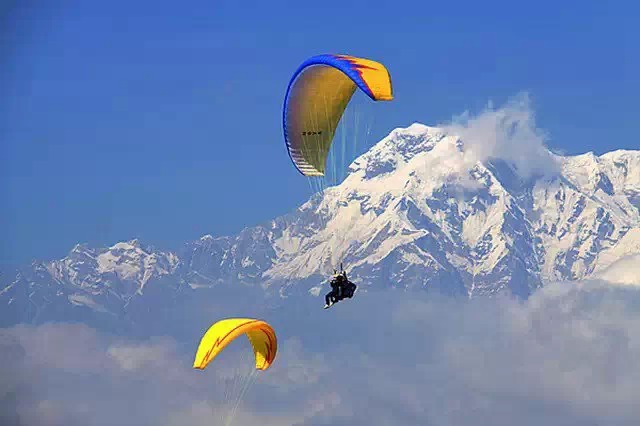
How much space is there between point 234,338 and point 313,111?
50.1 feet

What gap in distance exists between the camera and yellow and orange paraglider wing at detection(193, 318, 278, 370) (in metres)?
81.7

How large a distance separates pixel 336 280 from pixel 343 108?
11345 millimetres

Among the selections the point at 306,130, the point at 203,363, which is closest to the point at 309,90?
the point at 306,130

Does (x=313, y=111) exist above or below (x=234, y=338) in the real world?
above

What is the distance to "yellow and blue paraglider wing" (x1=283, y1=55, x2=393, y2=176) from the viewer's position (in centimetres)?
9149

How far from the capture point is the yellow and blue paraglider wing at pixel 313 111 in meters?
91.5

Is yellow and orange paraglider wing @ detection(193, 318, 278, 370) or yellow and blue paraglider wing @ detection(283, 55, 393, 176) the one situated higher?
yellow and blue paraglider wing @ detection(283, 55, 393, 176)

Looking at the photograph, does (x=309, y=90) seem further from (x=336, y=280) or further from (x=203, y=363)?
(x=203, y=363)

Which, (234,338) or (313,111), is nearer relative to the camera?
(234,338)

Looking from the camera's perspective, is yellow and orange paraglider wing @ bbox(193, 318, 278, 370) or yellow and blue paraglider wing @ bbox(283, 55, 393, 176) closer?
yellow and orange paraglider wing @ bbox(193, 318, 278, 370)

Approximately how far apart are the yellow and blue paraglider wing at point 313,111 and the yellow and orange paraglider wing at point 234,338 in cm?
1069

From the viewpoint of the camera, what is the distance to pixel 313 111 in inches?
3679

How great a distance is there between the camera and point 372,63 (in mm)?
85750

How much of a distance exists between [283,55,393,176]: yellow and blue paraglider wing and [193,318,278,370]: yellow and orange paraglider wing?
421 inches
